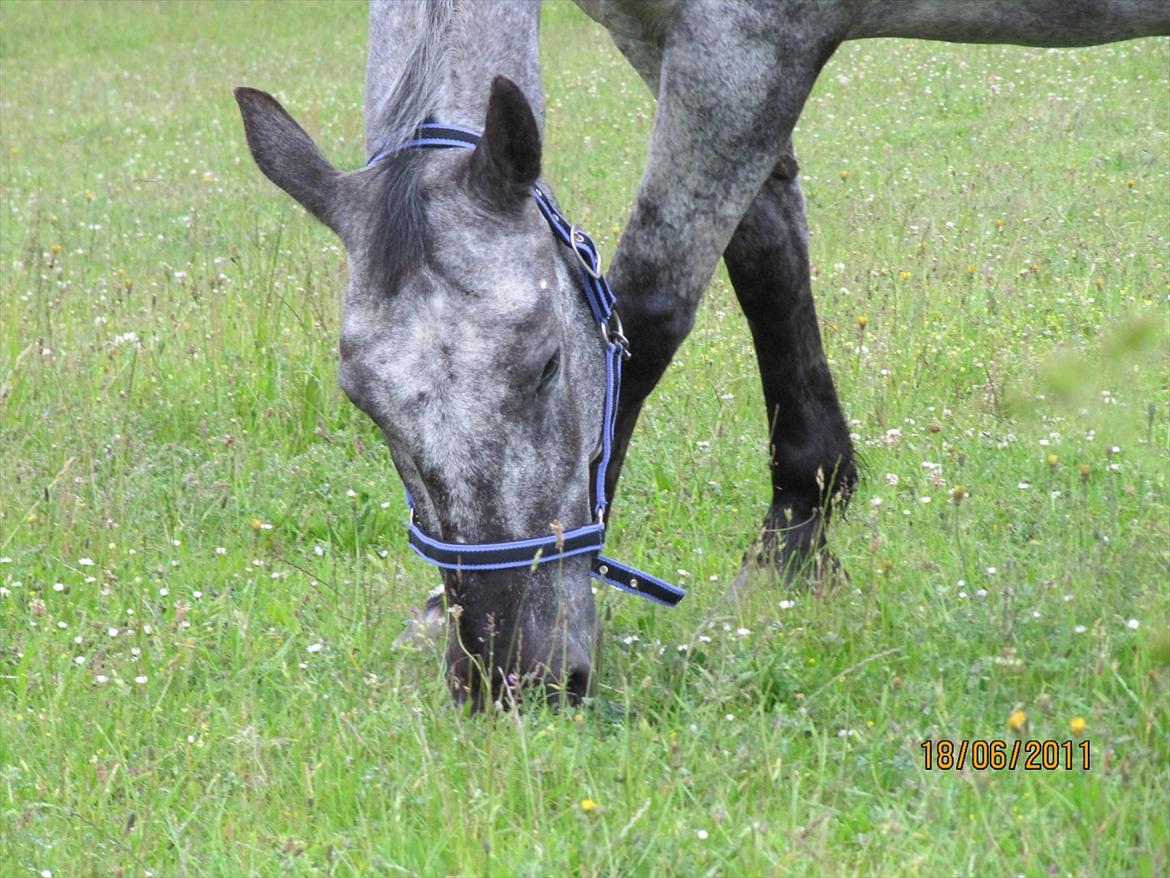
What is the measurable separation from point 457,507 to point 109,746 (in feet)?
3.48

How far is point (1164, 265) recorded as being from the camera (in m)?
5.91

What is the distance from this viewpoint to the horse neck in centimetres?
315

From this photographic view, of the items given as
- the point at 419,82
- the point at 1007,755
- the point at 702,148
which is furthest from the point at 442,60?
the point at 1007,755

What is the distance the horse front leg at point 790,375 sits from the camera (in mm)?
3920

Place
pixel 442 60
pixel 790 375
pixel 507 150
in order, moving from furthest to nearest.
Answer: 1. pixel 790 375
2. pixel 442 60
3. pixel 507 150

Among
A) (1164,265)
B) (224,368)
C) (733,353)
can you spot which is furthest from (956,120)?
(224,368)

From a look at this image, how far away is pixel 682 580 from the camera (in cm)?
393

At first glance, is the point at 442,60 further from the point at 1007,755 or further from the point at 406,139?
the point at 1007,755

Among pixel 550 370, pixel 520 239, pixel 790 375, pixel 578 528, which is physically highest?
pixel 520 239

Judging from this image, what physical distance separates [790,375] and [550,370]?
1.31 metres

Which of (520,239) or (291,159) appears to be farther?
(291,159)

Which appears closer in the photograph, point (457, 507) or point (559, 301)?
point (457, 507)

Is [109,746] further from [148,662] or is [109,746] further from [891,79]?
[891,79]

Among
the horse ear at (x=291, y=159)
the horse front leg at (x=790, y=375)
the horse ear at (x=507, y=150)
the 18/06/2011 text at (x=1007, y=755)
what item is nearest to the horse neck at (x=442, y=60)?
the horse ear at (x=291, y=159)
